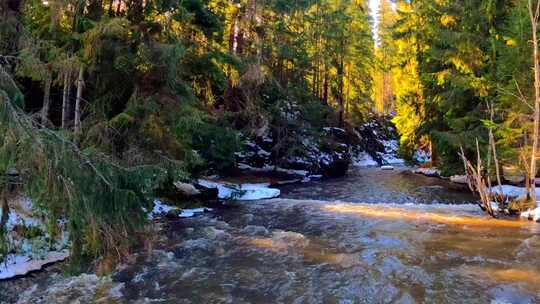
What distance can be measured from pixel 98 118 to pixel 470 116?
16.3 metres

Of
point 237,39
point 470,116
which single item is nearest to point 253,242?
point 470,116

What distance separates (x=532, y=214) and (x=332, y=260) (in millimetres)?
8257

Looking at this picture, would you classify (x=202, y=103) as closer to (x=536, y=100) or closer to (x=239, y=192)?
(x=239, y=192)

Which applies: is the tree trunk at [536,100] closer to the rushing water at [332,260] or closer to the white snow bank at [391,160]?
the rushing water at [332,260]

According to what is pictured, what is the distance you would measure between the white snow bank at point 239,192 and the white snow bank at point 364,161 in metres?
18.1

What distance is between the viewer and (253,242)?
1274 centimetres

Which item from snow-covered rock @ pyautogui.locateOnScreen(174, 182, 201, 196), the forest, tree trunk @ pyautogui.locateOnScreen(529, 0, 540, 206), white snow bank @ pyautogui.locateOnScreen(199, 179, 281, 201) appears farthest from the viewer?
white snow bank @ pyautogui.locateOnScreen(199, 179, 281, 201)

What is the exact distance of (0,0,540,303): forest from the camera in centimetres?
622

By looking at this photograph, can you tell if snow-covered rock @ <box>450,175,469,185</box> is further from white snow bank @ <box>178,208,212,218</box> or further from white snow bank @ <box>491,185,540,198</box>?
white snow bank @ <box>178,208,212,218</box>

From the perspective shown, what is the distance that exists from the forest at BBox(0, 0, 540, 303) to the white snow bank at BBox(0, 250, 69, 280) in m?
0.33

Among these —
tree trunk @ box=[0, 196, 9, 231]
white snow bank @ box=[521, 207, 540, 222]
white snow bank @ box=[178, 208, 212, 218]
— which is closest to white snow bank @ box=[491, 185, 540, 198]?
white snow bank @ box=[521, 207, 540, 222]

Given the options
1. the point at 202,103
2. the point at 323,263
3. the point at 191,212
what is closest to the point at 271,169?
the point at 202,103

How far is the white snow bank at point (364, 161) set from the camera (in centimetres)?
3877

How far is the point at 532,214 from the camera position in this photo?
1553 centimetres
